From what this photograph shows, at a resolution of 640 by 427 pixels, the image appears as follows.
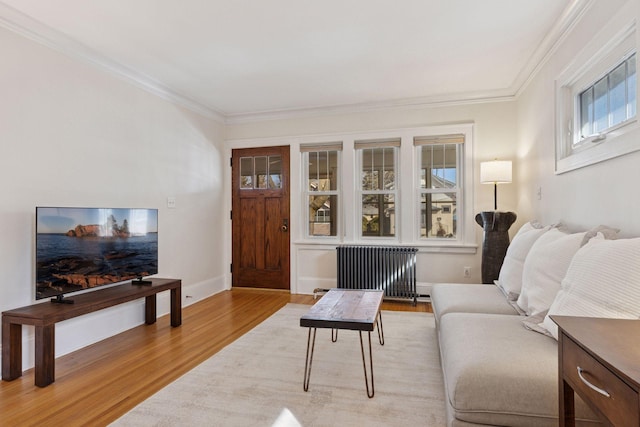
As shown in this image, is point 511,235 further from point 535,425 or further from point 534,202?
point 535,425

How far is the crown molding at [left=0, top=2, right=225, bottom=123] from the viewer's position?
2.42 m

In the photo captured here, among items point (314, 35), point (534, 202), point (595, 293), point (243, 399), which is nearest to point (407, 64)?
point (314, 35)

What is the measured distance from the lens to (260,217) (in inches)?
199

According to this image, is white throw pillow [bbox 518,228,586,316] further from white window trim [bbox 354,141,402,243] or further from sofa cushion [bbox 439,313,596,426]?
white window trim [bbox 354,141,402,243]

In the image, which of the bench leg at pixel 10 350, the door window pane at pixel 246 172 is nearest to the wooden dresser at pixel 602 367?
the bench leg at pixel 10 350

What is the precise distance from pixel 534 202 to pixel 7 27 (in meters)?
4.58

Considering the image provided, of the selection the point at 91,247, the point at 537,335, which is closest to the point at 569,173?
the point at 537,335

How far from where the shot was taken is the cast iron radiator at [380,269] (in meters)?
4.28

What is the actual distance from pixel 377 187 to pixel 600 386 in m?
3.82

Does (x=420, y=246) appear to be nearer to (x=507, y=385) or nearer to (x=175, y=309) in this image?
(x=175, y=309)

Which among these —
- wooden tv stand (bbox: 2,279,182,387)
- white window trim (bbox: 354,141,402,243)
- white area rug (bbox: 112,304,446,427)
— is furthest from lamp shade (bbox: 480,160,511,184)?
wooden tv stand (bbox: 2,279,182,387)

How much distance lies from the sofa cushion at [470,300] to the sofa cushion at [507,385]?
2.42ft

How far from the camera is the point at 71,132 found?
287 cm

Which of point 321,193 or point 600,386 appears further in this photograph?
point 321,193
